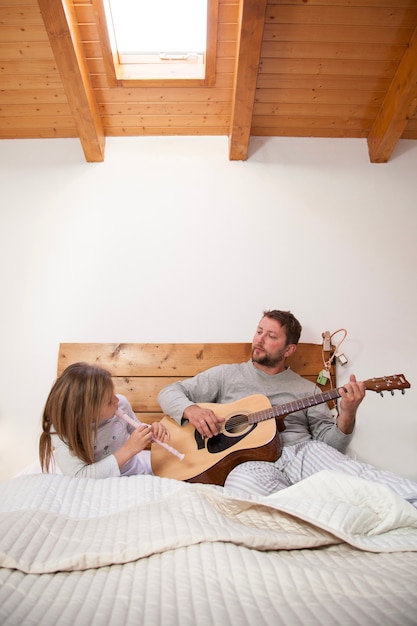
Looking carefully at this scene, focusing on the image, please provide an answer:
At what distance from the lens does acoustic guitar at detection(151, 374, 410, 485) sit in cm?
157

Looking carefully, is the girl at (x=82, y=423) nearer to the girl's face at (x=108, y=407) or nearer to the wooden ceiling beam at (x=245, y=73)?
the girl's face at (x=108, y=407)

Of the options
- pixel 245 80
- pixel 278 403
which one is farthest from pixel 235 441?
pixel 245 80

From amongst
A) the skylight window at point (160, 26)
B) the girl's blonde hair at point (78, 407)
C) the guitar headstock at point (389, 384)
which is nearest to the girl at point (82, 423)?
the girl's blonde hair at point (78, 407)

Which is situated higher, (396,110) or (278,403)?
(396,110)

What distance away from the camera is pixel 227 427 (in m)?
1.71

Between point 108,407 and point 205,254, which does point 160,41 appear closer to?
point 205,254

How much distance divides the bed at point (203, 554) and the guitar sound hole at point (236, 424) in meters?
0.53

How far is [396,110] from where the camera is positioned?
230 centimetres

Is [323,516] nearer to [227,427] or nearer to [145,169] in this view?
[227,427]

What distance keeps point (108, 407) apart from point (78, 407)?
0.36ft

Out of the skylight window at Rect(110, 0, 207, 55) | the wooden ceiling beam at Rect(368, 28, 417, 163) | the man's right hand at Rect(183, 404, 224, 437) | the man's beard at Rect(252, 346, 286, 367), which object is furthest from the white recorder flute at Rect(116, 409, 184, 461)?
the wooden ceiling beam at Rect(368, 28, 417, 163)

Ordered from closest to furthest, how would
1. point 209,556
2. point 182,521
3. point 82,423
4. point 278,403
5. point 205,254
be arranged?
point 209,556
point 182,521
point 82,423
point 278,403
point 205,254

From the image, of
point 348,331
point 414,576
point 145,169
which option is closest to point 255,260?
point 348,331

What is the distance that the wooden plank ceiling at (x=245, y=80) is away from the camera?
6.70ft
